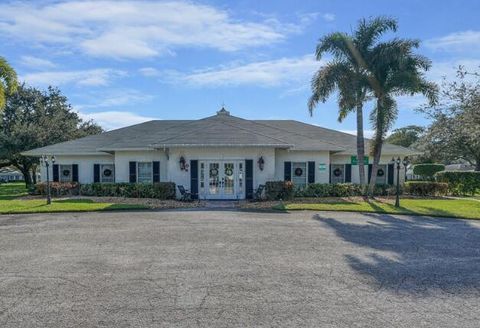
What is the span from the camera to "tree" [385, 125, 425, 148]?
6362 cm

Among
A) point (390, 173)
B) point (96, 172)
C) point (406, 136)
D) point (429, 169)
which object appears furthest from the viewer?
point (406, 136)

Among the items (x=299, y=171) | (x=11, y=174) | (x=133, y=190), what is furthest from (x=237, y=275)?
(x=11, y=174)

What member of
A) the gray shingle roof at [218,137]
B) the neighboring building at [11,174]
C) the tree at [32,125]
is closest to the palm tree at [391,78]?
the gray shingle roof at [218,137]

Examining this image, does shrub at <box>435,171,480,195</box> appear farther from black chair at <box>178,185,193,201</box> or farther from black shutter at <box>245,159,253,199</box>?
black chair at <box>178,185,193,201</box>

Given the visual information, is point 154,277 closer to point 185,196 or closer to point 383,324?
point 383,324

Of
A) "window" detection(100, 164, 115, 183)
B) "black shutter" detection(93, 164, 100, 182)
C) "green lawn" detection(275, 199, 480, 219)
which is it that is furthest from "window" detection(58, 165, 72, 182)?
"green lawn" detection(275, 199, 480, 219)

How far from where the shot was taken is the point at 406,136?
6425cm

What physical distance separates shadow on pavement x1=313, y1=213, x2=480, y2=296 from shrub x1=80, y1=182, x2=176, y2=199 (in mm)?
9174

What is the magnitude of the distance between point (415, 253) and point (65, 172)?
863 inches

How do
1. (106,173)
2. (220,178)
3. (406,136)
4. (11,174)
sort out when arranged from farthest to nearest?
(11,174) < (406,136) < (106,173) < (220,178)

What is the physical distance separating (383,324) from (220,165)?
16982 mm

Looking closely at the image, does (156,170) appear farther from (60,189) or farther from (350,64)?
(350,64)

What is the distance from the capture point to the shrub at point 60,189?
22938 millimetres

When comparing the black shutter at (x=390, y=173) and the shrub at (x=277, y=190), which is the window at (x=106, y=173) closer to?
the shrub at (x=277, y=190)
